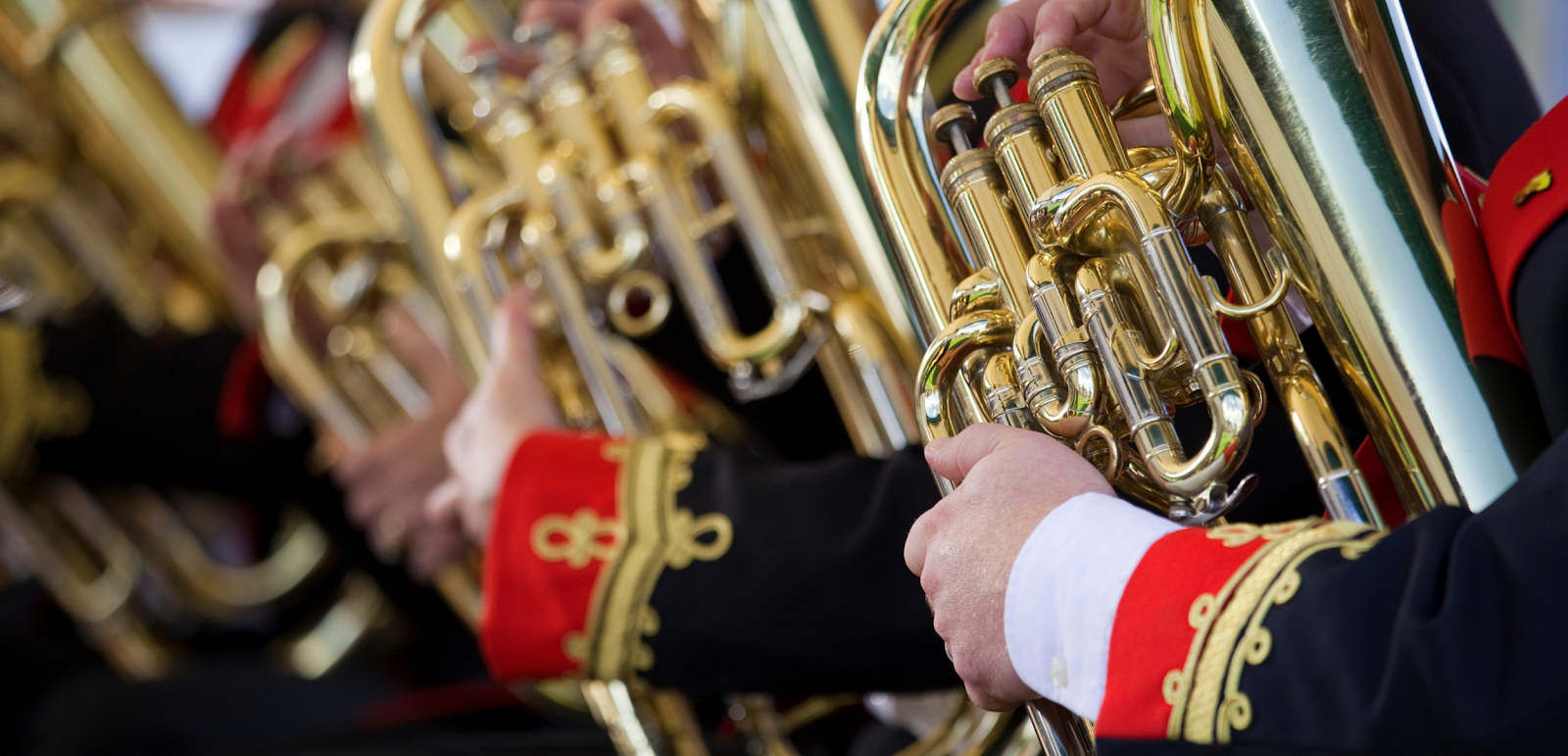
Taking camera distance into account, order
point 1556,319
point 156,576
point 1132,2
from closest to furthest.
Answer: point 1556,319
point 1132,2
point 156,576

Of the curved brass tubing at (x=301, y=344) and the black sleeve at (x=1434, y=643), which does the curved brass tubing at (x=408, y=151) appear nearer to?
the curved brass tubing at (x=301, y=344)

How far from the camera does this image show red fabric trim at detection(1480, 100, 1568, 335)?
0.48m

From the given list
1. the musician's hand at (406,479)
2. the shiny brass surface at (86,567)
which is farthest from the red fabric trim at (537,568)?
the shiny brass surface at (86,567)

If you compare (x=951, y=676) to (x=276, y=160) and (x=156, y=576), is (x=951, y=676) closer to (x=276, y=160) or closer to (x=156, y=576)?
(x=276, y=160)

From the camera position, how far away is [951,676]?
0.79 meters

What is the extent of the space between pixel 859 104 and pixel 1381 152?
0.23m

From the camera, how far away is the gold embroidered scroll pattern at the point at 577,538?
845 mm

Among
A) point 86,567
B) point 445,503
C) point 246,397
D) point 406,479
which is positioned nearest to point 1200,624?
point 445,503

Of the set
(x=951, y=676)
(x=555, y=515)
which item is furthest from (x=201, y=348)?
(x=951, y=676)

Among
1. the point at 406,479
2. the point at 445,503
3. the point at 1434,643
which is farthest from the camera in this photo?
the point at 406,479

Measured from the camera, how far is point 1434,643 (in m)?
0.39

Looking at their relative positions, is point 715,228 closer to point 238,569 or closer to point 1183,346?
point 1183,346

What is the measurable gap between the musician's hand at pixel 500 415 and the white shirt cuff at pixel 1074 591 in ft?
1.72

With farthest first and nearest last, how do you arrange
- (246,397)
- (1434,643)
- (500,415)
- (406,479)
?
(246,397), (406,479), (500,415), (1434,643)
